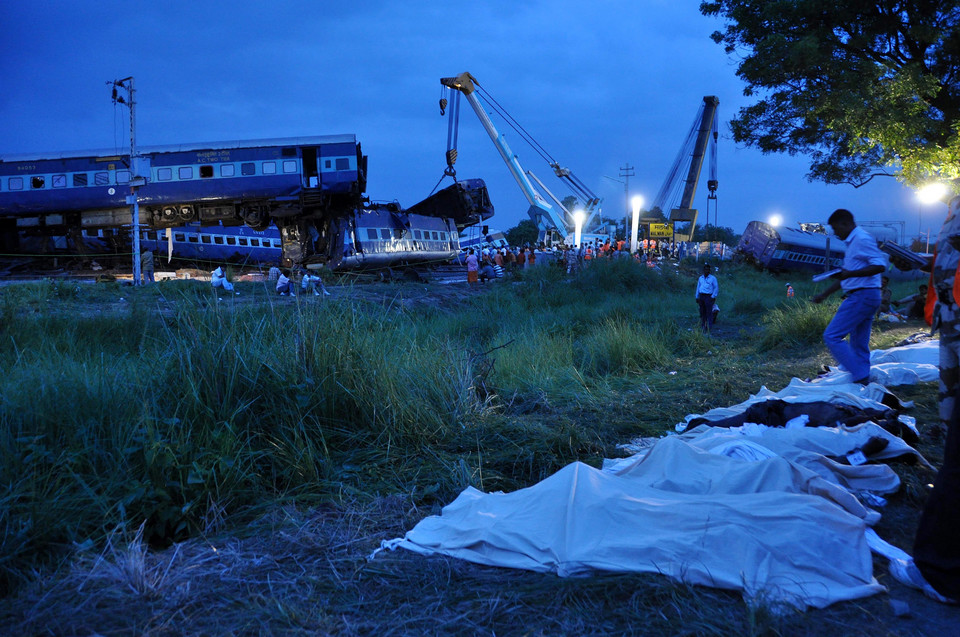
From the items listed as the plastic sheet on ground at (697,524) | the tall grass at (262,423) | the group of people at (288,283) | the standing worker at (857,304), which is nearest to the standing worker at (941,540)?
the plastic sheet on ground at (697,524)

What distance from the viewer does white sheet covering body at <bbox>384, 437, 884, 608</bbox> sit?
250 centimetres

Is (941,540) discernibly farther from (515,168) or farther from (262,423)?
(515,168)

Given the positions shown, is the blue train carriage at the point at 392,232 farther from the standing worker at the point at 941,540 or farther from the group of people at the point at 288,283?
the standing worker at the point at 941,540

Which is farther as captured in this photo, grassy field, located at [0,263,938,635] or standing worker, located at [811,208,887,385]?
standing worker, located at [811,208,887,385]

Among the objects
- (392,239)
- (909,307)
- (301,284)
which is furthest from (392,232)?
(909,307)

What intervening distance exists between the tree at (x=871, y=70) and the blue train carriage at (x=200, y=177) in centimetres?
1416

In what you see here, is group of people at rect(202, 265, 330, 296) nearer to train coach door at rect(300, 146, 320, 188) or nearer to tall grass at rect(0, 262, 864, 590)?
tall grass at rect(0, 262, 864, 590)

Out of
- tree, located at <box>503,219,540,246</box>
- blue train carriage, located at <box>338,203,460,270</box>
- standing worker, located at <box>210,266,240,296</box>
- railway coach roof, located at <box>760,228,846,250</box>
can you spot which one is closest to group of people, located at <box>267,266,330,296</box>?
standing worker, located at <box>210,266,240,296</box>

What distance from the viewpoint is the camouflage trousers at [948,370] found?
4258 millimetres

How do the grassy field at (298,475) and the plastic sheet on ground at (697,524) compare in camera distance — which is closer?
the grassy field at (298,475)

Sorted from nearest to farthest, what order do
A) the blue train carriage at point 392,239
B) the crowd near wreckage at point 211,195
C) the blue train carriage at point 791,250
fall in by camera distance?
1. the crowd near wreckage at point 211,195
2. the blue train carriage at point 392,239
3. the blue train carriage at point 791,250

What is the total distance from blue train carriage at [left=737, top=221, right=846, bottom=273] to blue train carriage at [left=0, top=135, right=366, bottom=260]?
75.4 feet

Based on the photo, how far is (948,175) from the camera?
11.5 m

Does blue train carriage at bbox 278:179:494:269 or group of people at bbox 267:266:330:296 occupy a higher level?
blue train carriage at bbox 278:179:494:269
